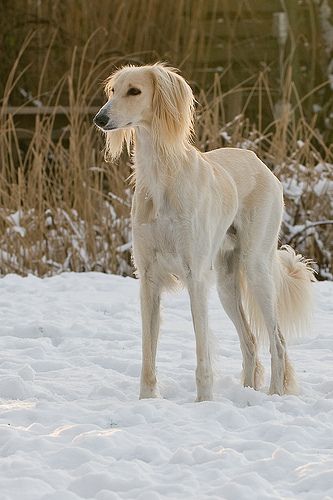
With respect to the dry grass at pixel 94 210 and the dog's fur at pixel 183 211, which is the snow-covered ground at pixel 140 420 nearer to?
the dog's fur at pixel 183 211

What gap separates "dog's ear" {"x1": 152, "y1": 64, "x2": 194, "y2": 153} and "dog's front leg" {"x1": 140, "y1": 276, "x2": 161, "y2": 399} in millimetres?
569

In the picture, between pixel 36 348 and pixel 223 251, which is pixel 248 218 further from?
pixel 36 348

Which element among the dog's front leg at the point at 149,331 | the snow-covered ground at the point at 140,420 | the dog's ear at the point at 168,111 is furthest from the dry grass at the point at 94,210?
the dog's ear at the point at 168,111

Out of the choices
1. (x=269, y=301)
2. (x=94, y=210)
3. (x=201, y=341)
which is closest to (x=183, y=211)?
(x=201, y=341)

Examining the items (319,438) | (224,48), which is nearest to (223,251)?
(319,438)

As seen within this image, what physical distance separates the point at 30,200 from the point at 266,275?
11.1 feet

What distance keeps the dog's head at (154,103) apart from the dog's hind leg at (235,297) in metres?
0.72

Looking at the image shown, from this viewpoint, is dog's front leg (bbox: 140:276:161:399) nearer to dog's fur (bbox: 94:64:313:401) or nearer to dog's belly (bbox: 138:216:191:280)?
dog's fur (bbox: 94:64:313:401)

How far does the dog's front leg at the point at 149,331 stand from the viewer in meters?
4.29

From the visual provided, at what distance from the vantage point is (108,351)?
5262 mm

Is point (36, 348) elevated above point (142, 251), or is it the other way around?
point (142, 251)

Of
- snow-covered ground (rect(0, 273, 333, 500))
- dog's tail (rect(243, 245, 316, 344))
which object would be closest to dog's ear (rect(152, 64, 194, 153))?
dog's tail (rect(243, 245, 316, 344))

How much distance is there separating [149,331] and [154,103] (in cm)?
95

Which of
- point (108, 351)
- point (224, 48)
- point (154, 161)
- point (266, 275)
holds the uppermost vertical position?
point (224, 48)
